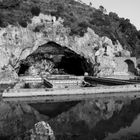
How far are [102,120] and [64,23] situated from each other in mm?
35575

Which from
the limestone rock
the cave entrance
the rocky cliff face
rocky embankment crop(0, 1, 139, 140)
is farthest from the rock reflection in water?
the cave entrance

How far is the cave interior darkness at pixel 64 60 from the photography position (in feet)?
164

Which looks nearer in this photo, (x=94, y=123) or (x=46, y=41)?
(x=94, y=123)

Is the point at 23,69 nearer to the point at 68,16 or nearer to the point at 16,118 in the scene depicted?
the point at 68,16

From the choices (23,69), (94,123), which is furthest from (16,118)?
(23,69)

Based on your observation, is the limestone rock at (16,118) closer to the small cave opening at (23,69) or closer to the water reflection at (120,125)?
the water reflection at (120,125)

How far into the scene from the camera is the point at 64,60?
57938mm

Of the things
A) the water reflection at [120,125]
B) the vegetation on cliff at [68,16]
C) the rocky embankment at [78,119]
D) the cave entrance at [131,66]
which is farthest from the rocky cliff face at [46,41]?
the water reflection at [120,125]

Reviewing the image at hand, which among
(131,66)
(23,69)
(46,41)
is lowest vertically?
(23,69)

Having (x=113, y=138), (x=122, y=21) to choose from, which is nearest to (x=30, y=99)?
(x=113, y=138)

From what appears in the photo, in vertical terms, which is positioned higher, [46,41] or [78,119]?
[46,41]

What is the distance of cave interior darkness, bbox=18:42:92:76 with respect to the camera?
164 ft

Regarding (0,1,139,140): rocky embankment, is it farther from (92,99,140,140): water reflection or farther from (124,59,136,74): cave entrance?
(124,59,136,74): cave entrance

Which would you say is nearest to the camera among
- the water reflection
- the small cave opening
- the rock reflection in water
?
the water reflection
